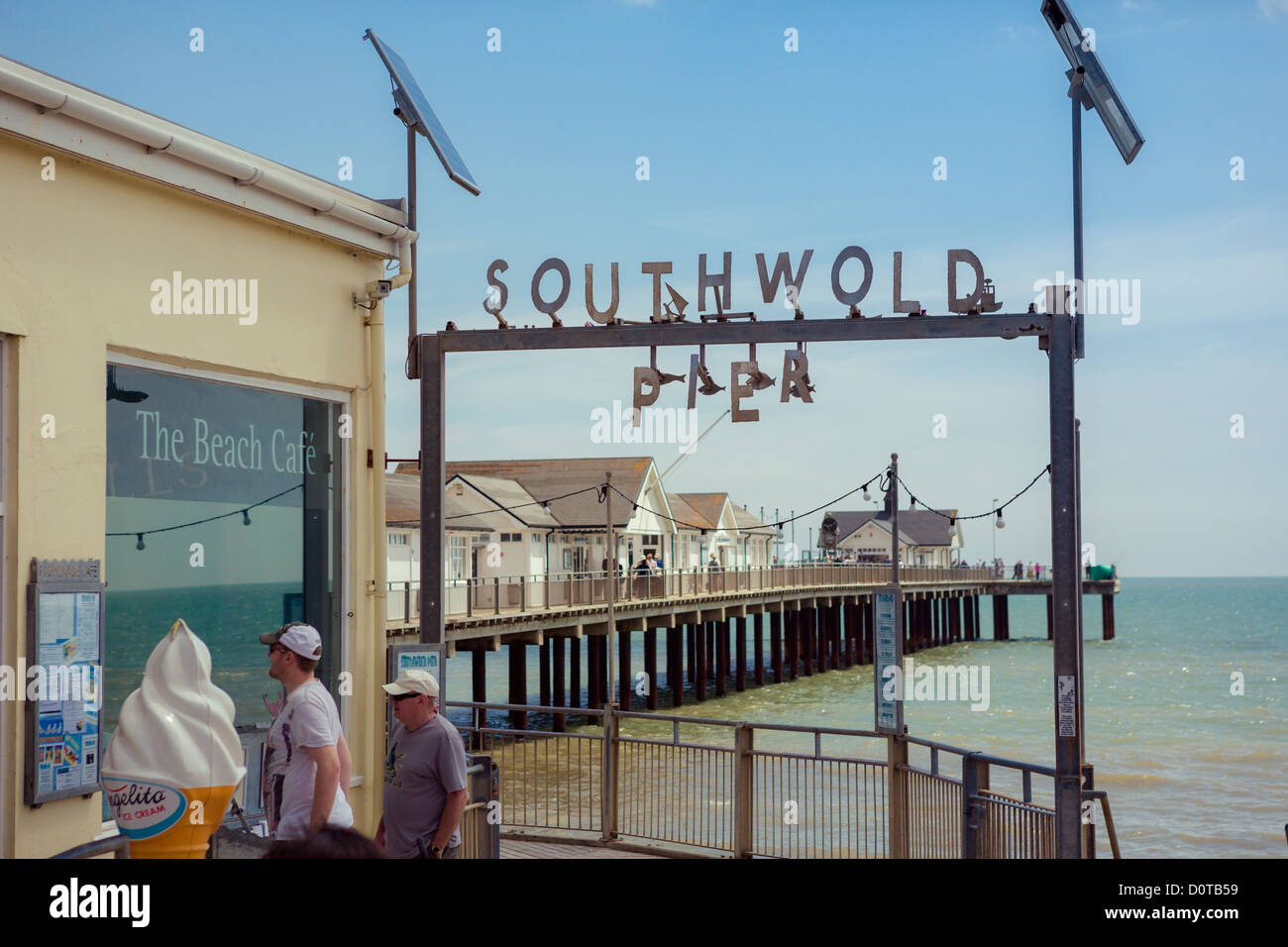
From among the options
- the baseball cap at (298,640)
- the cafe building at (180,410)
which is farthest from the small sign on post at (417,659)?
the baseball cap at (298,640)

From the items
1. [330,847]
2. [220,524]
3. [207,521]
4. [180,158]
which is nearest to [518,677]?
[220,524]

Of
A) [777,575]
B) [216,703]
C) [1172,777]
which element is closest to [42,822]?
[216,703]

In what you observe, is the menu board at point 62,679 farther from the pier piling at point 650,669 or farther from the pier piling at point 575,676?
the pier piling at point 575,676

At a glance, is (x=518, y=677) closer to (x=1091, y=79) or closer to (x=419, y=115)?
(x=419, y=115)

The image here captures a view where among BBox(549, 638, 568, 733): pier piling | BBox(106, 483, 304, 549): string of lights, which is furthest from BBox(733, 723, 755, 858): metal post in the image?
BBox(549, 638, 568, 733): pier piling

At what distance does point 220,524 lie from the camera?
288 inches

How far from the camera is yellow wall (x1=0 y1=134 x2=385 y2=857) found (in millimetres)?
5844

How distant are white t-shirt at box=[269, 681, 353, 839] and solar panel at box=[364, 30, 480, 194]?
507 centimetres

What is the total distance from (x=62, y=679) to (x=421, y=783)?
1853 millimetres

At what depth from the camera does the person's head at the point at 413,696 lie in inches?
217

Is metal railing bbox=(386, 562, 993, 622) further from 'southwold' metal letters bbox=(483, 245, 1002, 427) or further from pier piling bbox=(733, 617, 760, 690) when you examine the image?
'southwold' metal letters bbox=(483, 245, 1002, 427)

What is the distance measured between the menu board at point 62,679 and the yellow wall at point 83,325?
6cm

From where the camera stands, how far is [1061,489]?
7.90 m


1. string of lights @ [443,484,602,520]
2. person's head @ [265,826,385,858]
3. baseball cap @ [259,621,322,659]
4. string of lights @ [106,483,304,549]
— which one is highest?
string of lights @ [443,484,602,520]
